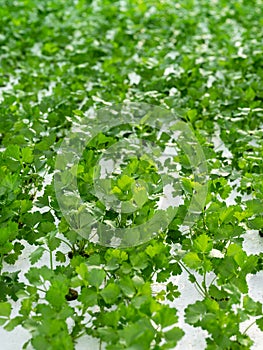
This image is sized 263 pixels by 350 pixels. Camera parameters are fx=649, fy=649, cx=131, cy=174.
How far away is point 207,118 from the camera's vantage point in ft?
11.3

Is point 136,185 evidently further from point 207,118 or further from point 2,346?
point 207,118

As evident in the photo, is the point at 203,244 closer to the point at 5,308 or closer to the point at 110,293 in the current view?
the point at 110,293

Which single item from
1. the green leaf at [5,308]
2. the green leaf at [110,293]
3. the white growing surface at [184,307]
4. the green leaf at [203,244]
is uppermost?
the green leaf at [5,308]

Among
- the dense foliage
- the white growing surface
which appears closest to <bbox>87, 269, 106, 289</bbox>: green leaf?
the dense foliage

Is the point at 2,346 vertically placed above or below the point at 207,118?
above

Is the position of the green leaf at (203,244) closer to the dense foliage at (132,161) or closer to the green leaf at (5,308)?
the dense foliage at (132,161)

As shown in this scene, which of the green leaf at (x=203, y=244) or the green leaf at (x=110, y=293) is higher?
the green leaf at (x=110, y=293)

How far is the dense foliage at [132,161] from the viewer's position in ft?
6.15

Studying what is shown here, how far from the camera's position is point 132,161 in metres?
2.68

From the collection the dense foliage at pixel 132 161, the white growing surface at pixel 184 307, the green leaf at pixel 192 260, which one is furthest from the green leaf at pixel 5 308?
the green leaf at pixel 192 260

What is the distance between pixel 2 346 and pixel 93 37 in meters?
3.15

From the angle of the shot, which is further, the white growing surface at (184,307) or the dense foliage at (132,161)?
the white growing surface at (184,307)

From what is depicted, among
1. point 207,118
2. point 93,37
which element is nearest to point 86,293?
point 207,118

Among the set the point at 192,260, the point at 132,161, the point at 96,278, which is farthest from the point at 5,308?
the point at 132,161
